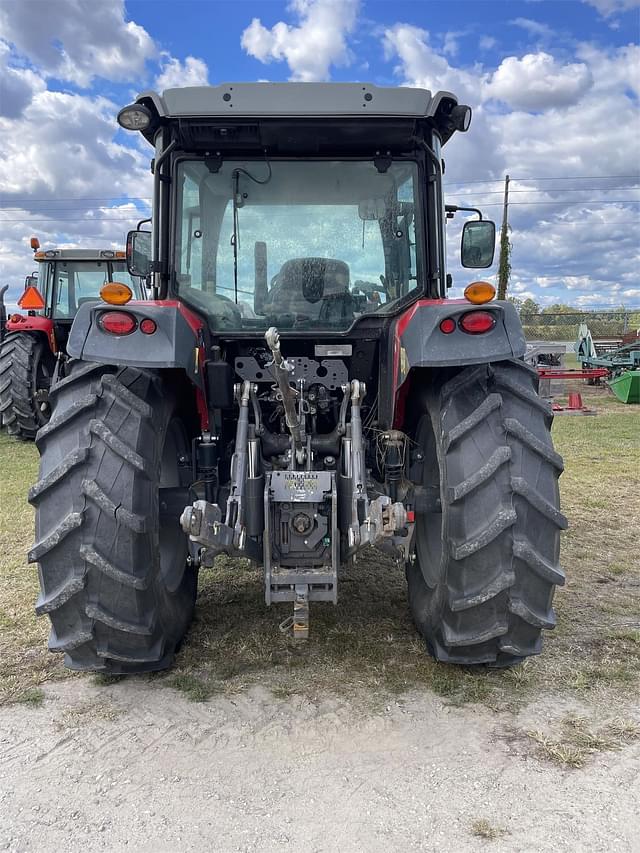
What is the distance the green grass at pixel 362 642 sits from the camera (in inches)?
118

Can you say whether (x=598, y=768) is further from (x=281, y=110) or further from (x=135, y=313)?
(x=281, y=110)

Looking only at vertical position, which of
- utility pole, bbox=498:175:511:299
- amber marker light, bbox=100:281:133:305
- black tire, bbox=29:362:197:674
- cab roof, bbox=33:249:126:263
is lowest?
black tire, bbox=29:362:197:674

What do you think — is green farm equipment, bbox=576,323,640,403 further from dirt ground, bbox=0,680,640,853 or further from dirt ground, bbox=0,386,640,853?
dirt ground, bbox=0,680,640,853

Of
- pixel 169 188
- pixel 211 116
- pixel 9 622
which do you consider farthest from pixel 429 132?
pixel 9 622

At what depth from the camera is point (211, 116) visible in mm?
3189

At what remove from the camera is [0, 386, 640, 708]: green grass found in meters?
3.01

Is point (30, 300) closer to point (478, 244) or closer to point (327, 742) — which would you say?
point (478, 244)

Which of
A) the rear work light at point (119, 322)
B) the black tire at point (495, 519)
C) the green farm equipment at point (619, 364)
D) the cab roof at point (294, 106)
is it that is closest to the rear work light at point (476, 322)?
the black tire at point (495, 519)

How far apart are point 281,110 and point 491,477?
6.31 feet

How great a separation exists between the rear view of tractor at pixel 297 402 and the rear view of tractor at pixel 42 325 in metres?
6.30

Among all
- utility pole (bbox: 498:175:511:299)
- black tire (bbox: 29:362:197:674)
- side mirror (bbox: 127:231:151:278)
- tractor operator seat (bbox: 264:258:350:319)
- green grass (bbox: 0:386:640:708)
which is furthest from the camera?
utility pole (bbox: 498:175:511:299)

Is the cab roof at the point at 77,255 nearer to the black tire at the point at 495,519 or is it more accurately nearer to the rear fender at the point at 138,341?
the rear fender at the point at 138,341

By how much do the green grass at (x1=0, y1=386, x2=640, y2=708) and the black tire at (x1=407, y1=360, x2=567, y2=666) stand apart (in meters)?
0.28

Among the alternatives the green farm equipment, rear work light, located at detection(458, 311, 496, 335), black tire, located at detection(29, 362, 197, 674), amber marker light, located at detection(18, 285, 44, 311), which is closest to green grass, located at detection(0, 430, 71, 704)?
black tire, located at detection(29, 362, 197, 674)
